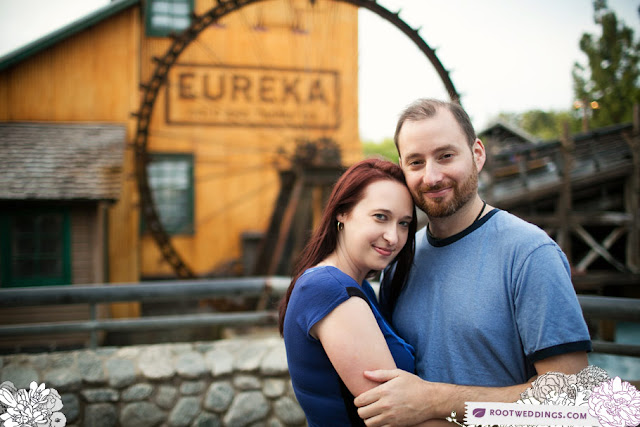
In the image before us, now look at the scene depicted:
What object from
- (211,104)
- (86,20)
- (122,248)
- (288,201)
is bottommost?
(122,248)

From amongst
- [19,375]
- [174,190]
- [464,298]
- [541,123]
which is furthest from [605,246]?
[541,123]

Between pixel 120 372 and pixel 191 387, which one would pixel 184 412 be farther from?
pixel 120 372

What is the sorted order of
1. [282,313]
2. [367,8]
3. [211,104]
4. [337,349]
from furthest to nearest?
[211,104], [367,8], [282,313], [337,349]

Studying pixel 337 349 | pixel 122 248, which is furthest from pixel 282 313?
pixel 122 248

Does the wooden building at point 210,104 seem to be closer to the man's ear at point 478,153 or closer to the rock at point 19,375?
the rock at point 19,375

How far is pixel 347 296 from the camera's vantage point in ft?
4.69

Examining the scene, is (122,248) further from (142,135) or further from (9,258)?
(142,135)

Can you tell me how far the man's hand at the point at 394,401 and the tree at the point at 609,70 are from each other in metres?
4.09

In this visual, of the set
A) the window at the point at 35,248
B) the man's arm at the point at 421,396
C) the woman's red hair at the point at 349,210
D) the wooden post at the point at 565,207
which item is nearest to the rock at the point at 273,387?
the woman's red hair at the point at 349,210

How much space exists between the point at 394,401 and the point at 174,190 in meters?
9.64

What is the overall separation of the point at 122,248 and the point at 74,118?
283cm

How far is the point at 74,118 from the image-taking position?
9.41 meters

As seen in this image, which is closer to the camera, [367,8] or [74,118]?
[367,8]

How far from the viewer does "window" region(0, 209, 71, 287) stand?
25.4 ft
